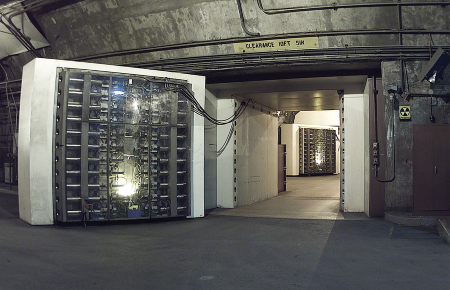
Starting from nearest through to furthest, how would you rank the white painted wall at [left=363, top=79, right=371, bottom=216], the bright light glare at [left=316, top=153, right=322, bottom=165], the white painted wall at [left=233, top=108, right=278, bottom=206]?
the white painted wall at [left=363, top=79, right=371, bottom=216], the white painted wall at [left=233, top=108, right=278, bottom=206], the bright light glare at [left=316, top=153, right=322, bottom=165]

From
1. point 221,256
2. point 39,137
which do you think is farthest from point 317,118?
point 221,256

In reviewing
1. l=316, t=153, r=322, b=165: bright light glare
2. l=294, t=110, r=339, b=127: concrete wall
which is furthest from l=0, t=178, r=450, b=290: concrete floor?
l=294, t=110, r=339, b=127: concrete wall

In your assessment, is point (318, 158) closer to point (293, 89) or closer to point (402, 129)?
point (293, 89)

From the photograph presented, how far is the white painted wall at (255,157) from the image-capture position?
12.9 metres

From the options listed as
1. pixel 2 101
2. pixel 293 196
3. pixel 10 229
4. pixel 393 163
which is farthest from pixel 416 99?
pixel 2 101

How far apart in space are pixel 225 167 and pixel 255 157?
1899mm

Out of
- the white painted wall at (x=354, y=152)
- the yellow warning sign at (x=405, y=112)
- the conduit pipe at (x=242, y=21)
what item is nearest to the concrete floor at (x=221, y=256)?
the white painted wall at (x=354, y=152)

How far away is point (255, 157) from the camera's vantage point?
14.0 metres

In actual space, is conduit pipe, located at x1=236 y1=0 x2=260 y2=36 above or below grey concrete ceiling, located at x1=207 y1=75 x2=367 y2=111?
above

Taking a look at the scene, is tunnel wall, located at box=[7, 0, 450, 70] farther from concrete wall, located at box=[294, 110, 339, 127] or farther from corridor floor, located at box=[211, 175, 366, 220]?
concrete wall, located at box=[294, 110, 339, 127]

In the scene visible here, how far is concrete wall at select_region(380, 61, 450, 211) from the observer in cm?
983

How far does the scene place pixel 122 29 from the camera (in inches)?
451

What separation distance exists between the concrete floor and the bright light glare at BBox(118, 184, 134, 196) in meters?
0.72

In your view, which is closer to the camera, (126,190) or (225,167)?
(126,190)
